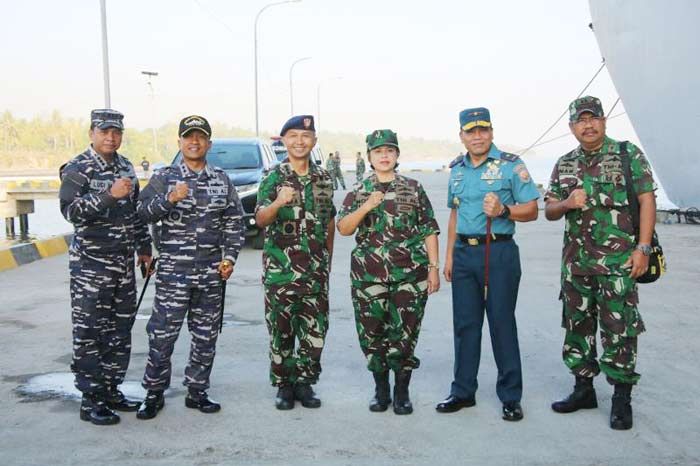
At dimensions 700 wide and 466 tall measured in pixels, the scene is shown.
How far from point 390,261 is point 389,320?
1.22 ft

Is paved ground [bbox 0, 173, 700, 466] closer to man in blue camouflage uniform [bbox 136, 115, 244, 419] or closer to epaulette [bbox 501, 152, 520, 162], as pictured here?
man in blue camouflage uniform [bbox 136, 115, 244, 419]

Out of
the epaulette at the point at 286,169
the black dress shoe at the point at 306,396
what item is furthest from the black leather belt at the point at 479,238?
the black dress shoe at the point at 306,396

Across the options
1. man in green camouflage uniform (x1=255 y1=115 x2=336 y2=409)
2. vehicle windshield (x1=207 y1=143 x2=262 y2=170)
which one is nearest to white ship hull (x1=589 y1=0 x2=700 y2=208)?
vehicle windshield (x1=207 y1=143 x2=262 y2=170)

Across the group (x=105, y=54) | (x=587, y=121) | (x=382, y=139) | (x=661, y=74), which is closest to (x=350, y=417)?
(x=382, y=139)

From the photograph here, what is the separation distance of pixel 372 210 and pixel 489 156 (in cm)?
73

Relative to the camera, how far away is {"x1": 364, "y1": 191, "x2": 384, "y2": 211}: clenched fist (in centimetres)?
420

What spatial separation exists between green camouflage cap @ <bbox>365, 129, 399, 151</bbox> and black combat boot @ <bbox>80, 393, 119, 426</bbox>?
209cm

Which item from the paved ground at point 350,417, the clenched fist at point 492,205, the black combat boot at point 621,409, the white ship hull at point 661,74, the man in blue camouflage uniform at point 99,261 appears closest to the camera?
the paved ground at point 350,417

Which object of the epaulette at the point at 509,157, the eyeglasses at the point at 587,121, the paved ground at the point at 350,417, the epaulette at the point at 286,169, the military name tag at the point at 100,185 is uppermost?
the eyeglasses at the point at 587,121

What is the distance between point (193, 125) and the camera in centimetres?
434

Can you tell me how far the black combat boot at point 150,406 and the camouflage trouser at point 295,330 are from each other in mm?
671

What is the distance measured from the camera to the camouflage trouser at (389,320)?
441 centimetres

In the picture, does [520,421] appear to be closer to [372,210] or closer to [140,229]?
[372,210]

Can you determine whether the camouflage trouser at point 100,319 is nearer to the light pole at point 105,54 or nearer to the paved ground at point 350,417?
the paved ground at point 350,417
